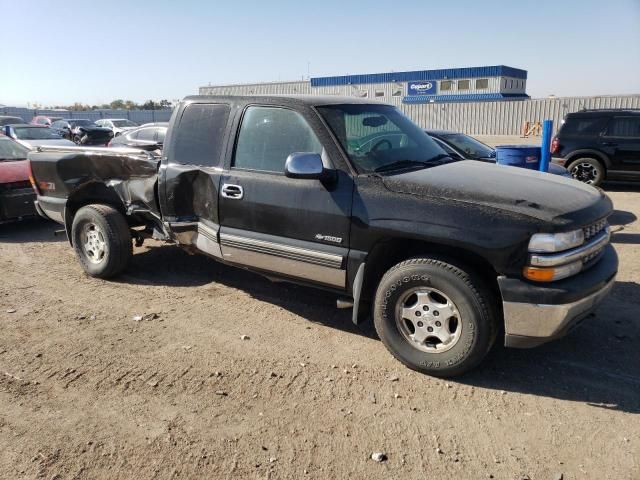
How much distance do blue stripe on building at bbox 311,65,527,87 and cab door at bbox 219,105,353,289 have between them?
43.7 metres

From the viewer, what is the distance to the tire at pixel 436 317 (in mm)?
3441

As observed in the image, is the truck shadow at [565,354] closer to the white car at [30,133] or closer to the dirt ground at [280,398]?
the dirt ground at [280,398]

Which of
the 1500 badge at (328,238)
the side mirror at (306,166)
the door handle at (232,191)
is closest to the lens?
the side mirror at (306,166)

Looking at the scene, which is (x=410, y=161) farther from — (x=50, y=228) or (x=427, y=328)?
(x=50, y=228)

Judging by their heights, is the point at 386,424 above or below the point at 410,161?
below

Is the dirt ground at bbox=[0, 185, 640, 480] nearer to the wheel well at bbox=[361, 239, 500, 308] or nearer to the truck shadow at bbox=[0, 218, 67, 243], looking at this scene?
the wheel well at bbox=[361, 239, 500, 308]

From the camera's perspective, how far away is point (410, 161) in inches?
169

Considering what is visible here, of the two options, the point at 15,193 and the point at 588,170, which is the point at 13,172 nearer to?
the point at 15,193

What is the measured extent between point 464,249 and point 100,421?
2547 millimetres

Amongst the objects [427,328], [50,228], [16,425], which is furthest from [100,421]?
[50,228]

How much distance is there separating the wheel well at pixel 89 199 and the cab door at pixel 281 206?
1.86 meters

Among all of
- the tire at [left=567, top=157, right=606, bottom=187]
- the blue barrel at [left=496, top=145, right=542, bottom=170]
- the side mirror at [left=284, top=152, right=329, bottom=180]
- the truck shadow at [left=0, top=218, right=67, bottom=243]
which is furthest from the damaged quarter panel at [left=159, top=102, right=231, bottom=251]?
the tire at [left=567, top=157, right=606, bottom=187]

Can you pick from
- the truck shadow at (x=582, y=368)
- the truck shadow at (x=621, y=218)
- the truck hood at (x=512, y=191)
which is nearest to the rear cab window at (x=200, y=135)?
the truck hood at (x=512, y=191)

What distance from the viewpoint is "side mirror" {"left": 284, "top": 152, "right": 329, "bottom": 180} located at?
3.81m
